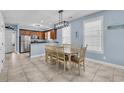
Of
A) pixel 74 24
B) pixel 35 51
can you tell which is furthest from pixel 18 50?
pixel 74 24

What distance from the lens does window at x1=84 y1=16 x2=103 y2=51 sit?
446 cm

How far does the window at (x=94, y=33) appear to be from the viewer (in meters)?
4.46

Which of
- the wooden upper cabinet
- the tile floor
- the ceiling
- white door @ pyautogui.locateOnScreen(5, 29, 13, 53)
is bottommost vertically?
the tile floor

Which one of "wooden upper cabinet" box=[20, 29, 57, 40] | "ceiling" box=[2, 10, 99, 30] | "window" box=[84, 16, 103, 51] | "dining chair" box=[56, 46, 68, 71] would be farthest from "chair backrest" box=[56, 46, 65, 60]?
"wooden upper cabinet" box=[20, 29, 57, 40]

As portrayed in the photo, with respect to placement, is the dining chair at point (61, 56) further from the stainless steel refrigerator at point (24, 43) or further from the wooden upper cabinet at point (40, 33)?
the wooden upper cabinet at point (40, 33)

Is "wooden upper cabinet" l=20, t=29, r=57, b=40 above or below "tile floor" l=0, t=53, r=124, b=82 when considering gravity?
above

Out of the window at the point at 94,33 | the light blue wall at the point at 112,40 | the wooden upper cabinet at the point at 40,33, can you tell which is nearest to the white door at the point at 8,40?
the wooden upper cabinet at the point at 40,33

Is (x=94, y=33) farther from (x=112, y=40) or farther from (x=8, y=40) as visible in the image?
(x=8, y=40)

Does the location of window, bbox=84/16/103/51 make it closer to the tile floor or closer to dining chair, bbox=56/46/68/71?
the tile floor

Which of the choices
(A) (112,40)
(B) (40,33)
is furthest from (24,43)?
(A) (112,40)

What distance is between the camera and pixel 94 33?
15.7 ft

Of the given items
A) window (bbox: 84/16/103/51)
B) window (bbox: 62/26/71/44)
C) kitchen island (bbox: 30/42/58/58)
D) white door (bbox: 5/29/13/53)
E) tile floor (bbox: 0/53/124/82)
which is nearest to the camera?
tile floor (bbox: 0/53/124/82)

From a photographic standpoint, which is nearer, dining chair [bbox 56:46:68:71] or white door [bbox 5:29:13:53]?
dining chair [bbox 56:46:68:71]
